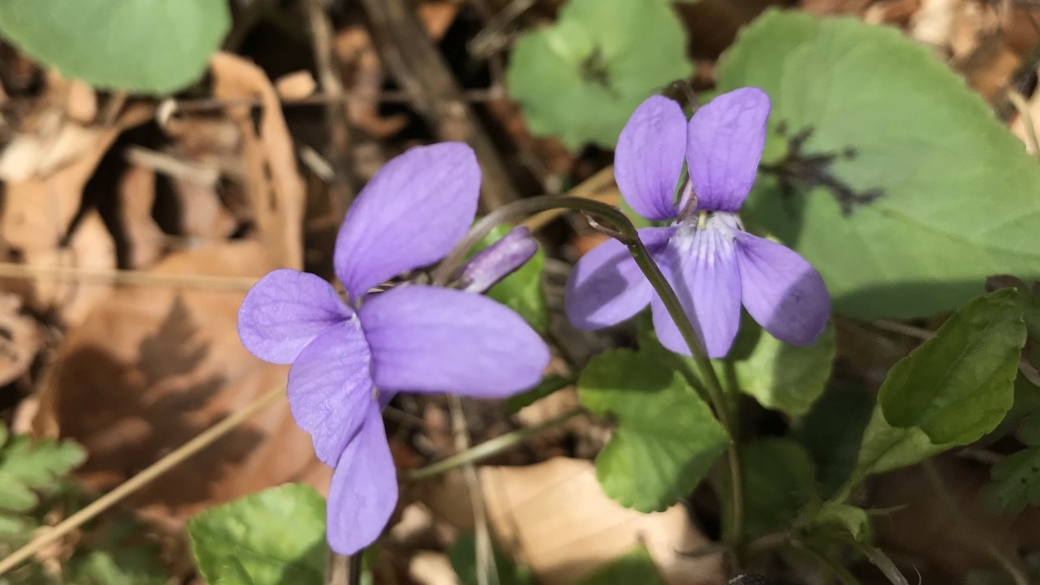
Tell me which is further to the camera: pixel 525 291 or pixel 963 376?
pixel 525 291

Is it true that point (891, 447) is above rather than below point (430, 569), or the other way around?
above

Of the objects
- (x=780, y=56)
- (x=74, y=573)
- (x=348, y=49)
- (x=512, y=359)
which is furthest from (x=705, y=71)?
(x=74, y=573)

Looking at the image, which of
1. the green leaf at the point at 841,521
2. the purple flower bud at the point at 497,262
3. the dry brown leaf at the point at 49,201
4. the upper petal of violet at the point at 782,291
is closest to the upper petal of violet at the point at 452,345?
the purple flower bud at the point at 497,262

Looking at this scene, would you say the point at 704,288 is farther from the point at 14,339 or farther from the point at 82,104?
the point at 82,104

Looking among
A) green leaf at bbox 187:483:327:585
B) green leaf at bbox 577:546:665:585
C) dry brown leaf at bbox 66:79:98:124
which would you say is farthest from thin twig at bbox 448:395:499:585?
dry brown leaf at bbox 66:79:98:124

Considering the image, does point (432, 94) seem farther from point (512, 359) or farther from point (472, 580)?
point (512, 359)

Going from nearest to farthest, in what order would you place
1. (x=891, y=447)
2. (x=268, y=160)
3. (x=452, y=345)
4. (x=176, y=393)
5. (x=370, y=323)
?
(x=452, y=345), (x=370, y=323), (x=891, y=447), (x=176, y=393), (x=268, y=160)

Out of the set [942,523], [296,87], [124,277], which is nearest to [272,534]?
[124,277]
